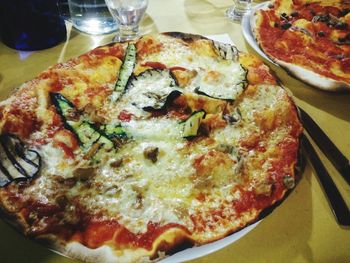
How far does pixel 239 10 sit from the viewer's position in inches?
59.8

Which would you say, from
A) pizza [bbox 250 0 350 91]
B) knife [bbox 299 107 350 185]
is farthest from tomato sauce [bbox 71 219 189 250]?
pizza [bbox 250 0 350 91]

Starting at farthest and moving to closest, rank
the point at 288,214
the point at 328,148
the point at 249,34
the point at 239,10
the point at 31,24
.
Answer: the point at 239,10 < the point at 249,34 < the point at 31,24 < the point at 328,148 < the point at 288,214

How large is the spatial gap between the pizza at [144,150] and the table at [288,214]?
7cm

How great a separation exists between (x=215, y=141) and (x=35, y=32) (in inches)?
30.3

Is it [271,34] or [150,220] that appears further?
[271,34]

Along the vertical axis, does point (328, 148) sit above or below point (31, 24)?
below

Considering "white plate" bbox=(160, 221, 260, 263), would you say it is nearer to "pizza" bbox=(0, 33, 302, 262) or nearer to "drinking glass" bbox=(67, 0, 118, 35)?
"pizza" bbox=(0, 33, 302, 262)

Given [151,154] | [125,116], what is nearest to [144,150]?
[151,154]

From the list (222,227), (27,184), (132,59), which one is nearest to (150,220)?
(222,227)

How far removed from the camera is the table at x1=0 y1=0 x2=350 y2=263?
713 millimetres

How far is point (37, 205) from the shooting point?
702 millimetres

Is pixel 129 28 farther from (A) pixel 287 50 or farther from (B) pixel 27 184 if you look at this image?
(B) pixel 27 184

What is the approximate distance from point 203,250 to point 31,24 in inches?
36.3

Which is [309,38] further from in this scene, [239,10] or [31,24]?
[31,24]
